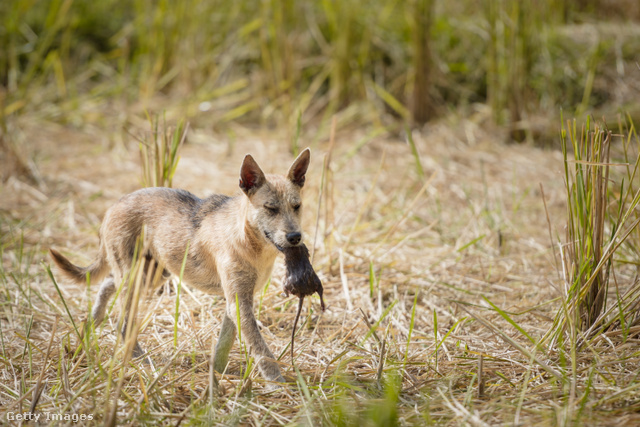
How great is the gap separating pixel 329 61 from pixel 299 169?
17.4 ft

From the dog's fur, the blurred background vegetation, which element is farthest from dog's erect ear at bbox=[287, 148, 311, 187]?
the blurred background vegetation

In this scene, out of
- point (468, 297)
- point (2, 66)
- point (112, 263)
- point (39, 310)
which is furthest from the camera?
point (2, 66)

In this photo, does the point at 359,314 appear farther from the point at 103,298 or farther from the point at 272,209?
the point at 103,298

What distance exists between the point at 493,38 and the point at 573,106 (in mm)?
1723

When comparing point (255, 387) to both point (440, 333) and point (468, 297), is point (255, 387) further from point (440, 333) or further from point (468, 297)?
point (468, 297)

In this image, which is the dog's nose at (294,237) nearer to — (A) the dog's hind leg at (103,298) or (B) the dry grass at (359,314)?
(B) the dry grass at (359,314)

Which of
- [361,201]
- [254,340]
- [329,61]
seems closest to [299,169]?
[254,340]

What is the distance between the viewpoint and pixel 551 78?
24.8 feet

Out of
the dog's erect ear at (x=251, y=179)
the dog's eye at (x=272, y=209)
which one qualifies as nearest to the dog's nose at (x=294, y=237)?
the dog's eye at (x=272, y=209)

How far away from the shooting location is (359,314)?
12.5 ft

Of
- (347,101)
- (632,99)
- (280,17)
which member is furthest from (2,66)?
(632,99)

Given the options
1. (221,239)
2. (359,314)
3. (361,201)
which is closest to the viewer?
(221,239)

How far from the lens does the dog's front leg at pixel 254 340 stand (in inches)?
117

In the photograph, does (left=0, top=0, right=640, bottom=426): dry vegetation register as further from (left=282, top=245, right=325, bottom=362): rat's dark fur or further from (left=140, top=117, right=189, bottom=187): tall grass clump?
(left=282, top=245, right=325, bottom=362): rat's dark fur
